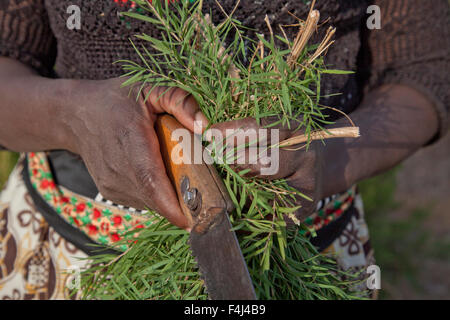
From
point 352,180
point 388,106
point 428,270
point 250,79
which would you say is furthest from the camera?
point 428,270

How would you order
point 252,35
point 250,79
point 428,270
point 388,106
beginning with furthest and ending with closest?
1. point 428,270
2. point 388,106
3. point 252,35
4. point 250,79

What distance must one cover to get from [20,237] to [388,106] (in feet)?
3.55

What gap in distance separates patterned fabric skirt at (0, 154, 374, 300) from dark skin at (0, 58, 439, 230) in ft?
→ 0.32

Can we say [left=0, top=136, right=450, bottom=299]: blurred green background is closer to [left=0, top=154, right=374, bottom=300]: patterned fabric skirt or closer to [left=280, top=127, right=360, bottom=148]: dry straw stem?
[left=0, top=154, right=374, bottom=300]: patterned fabric skirt

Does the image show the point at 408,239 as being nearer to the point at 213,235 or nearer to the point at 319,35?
the point at 319,35

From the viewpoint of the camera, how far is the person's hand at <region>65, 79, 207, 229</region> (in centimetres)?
81

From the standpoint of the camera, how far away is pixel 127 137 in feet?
2.75

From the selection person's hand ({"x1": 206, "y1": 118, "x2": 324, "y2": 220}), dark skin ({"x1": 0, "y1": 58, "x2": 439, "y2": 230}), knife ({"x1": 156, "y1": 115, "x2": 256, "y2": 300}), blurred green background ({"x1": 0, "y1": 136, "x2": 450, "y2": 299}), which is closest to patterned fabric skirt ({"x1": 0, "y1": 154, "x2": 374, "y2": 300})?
dark skin ({"x1": 0, "y1": 58, "x2": 439, "y2": 230})

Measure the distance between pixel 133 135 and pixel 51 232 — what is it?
20.9 inches

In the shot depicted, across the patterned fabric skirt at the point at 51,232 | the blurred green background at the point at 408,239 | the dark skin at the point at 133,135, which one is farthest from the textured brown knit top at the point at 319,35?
the blurred green background at the point at 408,239

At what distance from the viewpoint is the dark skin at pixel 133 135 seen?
0.82 meters
